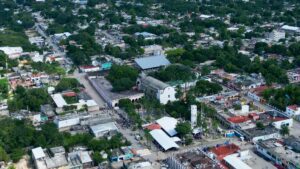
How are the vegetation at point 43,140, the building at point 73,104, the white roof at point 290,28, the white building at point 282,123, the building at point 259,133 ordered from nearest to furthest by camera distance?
the vegetation at point 43,140
the building at point 259,133
the white building at point 282,123
the building at point 73,104
the white roof at point 290,28

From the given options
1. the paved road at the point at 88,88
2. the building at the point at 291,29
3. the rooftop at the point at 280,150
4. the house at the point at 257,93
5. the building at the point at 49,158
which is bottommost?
the building at the point at 291,29

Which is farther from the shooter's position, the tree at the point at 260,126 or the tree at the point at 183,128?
the tree at the point at 260,126

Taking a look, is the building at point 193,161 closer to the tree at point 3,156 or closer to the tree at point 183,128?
the tree at point 183,128

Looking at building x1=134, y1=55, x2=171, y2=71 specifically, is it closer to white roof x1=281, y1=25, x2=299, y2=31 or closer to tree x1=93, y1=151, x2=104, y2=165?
tree x1=93, y1=151, x2=104, y2=165

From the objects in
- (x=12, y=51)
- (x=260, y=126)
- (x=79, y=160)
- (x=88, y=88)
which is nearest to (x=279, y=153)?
(x=260, y=126)

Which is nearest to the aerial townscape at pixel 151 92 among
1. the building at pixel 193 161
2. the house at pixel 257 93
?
the building at pixel 193 161

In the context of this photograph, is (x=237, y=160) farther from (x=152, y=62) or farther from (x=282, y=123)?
(x=152, y=62)

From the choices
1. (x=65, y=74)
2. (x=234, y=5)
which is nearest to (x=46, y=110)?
(x=65, y=74)
